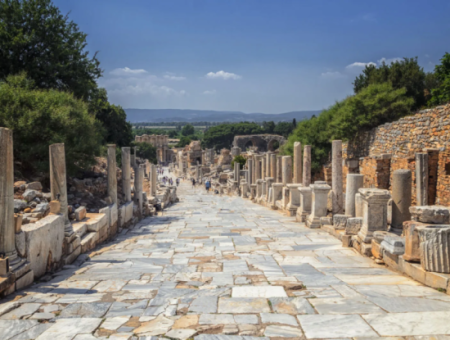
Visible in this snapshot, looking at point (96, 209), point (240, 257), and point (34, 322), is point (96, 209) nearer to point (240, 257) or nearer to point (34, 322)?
point (240, 257)

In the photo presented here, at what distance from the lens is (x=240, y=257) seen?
26.2 ft

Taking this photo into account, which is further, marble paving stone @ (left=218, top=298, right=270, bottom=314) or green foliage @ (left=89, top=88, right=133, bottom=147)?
green foliage @ (left=89, top=88, right=133, bottom=147)

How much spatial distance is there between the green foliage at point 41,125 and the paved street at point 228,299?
5958 mm

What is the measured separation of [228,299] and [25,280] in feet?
10.2

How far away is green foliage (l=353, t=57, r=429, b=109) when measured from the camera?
2661cm

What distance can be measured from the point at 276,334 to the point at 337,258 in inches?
158

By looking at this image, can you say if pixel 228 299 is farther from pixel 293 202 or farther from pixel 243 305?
pixel 293 202

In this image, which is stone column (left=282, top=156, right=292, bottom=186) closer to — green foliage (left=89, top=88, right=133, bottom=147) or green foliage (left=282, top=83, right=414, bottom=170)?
green foliage (left=282, top=83, right=414, bottom=170)

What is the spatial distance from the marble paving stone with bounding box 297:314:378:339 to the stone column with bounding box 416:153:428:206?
8.77 meters

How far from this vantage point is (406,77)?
26.9 meters

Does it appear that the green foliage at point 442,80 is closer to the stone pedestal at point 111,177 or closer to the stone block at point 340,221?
the stone block at point 340,221

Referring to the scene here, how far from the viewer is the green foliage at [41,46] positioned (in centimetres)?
1670

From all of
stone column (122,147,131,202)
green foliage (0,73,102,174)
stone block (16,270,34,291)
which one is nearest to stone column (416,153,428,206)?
stone column (122,147,131,202)

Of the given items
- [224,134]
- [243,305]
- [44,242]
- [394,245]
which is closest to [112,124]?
[44,242]
